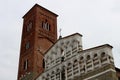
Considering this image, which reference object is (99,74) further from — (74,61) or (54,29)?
(54,29)

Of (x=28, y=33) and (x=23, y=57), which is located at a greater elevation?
(x=28, y=33)

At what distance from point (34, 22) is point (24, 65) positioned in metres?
4.88

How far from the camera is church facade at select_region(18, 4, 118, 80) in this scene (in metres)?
18.2

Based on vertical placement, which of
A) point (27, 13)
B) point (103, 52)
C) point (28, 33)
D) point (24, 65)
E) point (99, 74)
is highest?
point (27, 13)

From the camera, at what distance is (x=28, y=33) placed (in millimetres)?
31109

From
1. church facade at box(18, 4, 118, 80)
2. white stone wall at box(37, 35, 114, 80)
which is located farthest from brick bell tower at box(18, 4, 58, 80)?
white stone wall at box(37, 35, 114, 80)

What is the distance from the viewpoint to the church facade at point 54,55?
1816cm

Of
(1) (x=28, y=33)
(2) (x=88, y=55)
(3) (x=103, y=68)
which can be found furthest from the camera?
(1) (x=28, y=33)

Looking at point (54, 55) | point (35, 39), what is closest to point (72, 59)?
point (54, 55)

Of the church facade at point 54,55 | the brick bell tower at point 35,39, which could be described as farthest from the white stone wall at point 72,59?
the brick bell tower at point 35,39

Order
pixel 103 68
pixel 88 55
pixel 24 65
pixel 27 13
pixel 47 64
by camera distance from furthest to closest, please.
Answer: pixel 27 13, pixel 24 65, pixel 47 64, pixel 88 55, pixel 103 68

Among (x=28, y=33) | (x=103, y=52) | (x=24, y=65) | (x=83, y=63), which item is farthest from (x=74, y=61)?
(x=28, y=33)

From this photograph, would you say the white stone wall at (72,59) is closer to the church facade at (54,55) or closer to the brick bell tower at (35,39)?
the church facade at (54,55)

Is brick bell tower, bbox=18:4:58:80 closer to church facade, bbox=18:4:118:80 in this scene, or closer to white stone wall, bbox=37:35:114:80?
church facade, bbox=18:4:118:80
